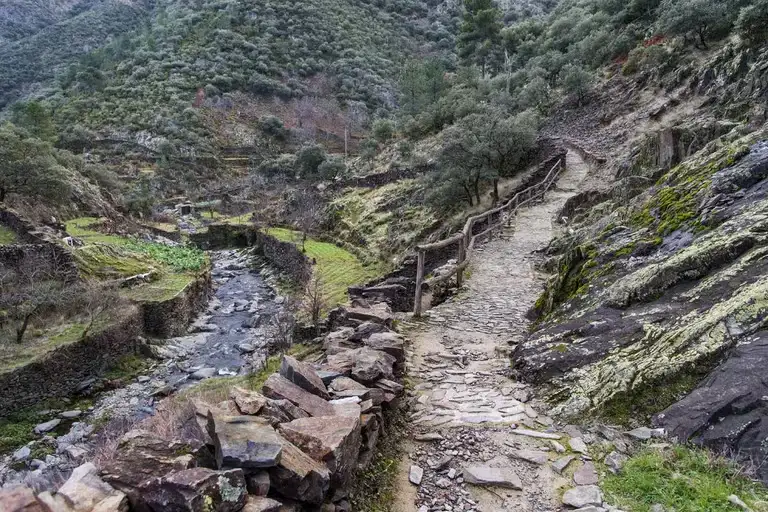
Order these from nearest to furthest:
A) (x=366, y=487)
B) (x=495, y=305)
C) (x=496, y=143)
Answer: (x=366, y=487), (x=495, y=305), (x=496, y=143)

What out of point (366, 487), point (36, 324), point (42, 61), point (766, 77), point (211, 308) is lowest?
point (211, 308)

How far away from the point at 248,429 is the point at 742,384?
3698 millimetres

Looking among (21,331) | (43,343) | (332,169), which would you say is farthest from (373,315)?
(332,169)

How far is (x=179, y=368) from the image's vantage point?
1605 cm

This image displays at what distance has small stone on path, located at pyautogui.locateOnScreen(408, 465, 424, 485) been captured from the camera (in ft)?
13.1

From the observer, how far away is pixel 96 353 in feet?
50.2

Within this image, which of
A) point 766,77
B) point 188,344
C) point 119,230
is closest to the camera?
point 766,77

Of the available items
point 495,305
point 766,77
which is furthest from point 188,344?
point 766,77

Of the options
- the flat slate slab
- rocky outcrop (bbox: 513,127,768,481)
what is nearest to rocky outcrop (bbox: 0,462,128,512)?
the flat slate slab

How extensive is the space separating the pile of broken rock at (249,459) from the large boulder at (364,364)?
1.13 ft

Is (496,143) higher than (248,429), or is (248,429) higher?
(496,143)

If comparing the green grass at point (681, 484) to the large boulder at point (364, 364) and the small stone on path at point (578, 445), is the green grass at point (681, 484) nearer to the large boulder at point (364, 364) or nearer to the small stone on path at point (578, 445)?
the small stone on path at point (578, 445)

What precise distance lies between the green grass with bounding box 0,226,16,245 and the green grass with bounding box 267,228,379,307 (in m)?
14.3

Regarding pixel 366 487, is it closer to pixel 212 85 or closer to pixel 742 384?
pixel 742 384
